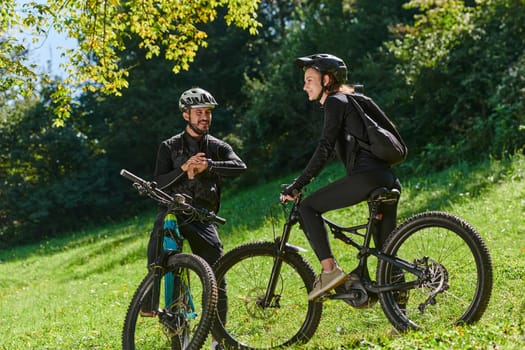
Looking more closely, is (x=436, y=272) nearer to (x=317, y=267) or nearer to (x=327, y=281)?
(x=327, y=281)

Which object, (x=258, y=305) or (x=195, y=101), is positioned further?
(x=195, y=101)

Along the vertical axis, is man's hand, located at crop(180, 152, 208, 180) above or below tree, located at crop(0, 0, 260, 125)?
below

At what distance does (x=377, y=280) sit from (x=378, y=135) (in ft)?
3.62

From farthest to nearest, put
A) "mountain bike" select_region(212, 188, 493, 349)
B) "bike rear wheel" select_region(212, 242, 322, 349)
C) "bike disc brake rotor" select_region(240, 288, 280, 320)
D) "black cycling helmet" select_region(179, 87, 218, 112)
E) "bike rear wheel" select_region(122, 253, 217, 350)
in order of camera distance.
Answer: "black cycling helmet" select_region(179, 87, 218, 112), "bike disc brake rotor" select_region(240, 288, 280, 320), "bike rear wheel" select_region(212, 242, 322, 349), "bike rear wheel" select_region(122, 253, 217, 350), "mountain bike" select_region(212, 188, 493, 349)

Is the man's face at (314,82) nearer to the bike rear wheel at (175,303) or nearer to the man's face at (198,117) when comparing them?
the man's face at (198,117)

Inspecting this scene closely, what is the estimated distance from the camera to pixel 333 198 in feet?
16.3

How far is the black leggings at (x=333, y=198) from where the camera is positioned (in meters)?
4.94

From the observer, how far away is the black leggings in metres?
4.94

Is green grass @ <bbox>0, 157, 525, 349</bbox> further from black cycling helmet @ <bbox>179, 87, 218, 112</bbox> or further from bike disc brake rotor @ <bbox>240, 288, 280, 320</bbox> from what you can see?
black cycling helmet @ <bbox>179, 87, 218, 112</bbox>

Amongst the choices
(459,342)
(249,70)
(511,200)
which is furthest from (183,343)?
(249,70)

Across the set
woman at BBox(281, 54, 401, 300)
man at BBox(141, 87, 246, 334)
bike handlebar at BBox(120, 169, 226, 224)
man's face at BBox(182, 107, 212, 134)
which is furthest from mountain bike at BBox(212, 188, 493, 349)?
man's face at BBox(182, 107, 212, 134)

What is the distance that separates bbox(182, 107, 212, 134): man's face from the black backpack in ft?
4.60

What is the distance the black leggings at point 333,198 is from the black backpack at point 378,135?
15 cm

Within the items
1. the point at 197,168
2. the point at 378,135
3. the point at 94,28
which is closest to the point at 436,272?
the point at 378,135
